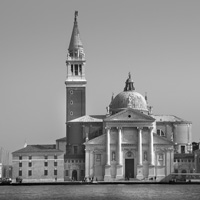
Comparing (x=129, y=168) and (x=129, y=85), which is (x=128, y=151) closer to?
(x=129, y=168)

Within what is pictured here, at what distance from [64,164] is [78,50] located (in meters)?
20.9

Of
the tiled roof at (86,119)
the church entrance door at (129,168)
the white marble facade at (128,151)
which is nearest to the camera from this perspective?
the white marble facade at (128,151)

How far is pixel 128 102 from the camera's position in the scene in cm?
13775

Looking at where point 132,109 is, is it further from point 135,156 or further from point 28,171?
point 28,171

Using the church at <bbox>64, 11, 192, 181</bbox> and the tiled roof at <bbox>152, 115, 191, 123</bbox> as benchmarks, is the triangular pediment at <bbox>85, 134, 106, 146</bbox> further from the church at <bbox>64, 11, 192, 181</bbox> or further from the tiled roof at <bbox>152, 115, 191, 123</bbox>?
the tiled roof at <bbox>152, 115, 191, 123</bbox>

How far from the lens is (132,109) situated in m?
133

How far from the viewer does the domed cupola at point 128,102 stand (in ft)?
454

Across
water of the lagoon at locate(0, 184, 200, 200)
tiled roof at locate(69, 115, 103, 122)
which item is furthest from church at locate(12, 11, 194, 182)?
water of the lagoon at locate(0, 184, 200, 200)

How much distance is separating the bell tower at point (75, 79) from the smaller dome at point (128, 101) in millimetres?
5776

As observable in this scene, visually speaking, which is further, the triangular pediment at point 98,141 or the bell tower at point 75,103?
the bell tower at point 75,103

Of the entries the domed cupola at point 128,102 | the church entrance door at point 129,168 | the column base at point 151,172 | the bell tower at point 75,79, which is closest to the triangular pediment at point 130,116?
the domed cupola at point 128,102

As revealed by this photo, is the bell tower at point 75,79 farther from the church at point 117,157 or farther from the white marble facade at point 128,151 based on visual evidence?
the white marble facade at point 128,151

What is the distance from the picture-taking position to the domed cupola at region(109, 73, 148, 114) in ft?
454

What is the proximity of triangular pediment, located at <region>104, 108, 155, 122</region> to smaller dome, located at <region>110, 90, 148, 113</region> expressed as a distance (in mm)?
4589
